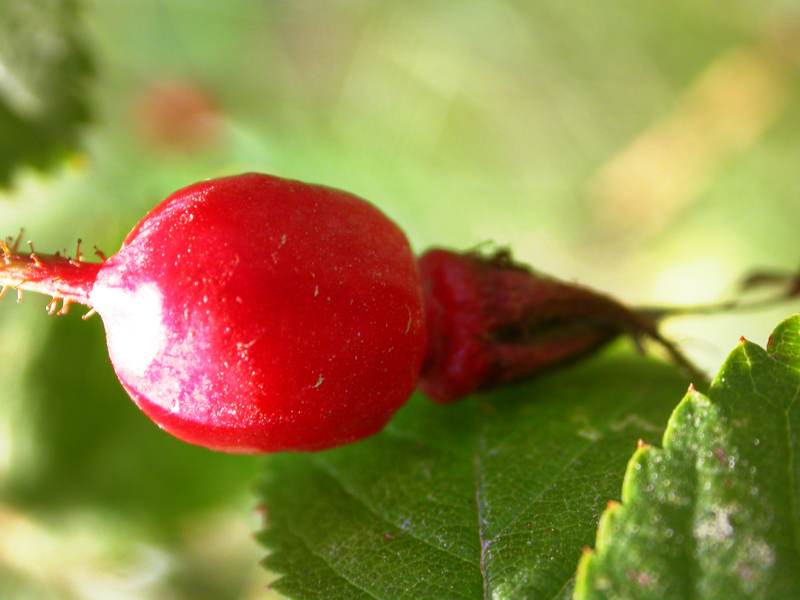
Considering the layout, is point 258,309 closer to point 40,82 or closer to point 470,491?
point 470,491

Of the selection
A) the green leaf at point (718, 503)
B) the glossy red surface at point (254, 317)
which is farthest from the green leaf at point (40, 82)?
the green leaf at point (718, 503)

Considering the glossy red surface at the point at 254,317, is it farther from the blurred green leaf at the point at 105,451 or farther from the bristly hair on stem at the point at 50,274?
the blurred green leaf at the point at 105,451

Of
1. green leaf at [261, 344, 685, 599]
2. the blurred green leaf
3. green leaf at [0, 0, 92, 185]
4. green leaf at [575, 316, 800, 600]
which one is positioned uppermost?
green leaf at [0, 0, 92, 185]

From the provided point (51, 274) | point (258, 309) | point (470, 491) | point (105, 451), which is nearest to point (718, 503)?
point (470, 491)

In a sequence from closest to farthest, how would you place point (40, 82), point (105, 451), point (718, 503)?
point (718, 503)
point (40, 82)
point (105, 451)

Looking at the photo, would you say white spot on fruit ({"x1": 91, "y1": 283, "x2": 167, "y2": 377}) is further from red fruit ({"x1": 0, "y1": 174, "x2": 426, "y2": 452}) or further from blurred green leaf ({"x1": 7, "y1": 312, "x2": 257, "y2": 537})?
blurred green leaf ({"x1": 7, "y1": 312, "x2": 257, "y2": 537})

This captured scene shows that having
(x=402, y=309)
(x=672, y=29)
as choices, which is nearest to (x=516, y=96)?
(x=672, y=29)

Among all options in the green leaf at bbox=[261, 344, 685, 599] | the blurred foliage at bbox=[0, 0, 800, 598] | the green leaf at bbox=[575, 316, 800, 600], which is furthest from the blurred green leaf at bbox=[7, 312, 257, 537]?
the green leaf at bbox=[575, 316, 800, 600]
